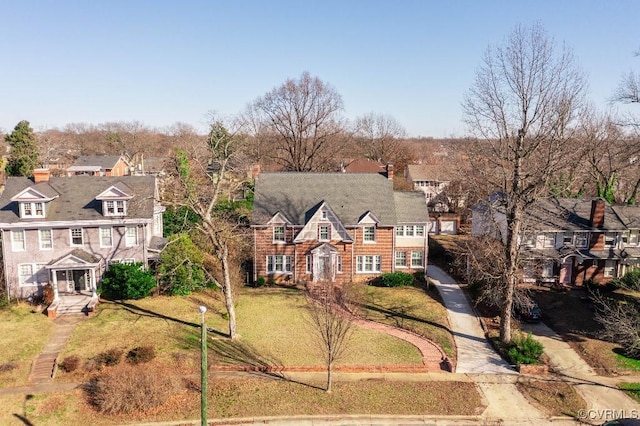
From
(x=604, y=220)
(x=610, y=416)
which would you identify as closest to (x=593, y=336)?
(x=610, y=416)

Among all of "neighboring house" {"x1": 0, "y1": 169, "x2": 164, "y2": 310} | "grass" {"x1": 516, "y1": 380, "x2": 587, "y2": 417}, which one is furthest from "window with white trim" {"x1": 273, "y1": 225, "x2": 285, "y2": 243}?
"grass" {"x1": 516, "y1": 380, "x2": 587, "y2": 417}

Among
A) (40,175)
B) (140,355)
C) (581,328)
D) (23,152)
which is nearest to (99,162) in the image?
(23,152)

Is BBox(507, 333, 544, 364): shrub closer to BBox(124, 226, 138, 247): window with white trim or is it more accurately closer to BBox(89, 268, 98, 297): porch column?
BBox(124, 226, 138, 247): window with white trim

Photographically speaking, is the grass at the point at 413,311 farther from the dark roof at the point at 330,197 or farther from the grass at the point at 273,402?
the dark roof at the point at 330,197

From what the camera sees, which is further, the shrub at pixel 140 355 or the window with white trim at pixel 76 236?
the window with white trim at pixel 76 236

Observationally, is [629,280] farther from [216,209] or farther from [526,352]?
[216,209]

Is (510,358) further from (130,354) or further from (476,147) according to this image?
(130,354)

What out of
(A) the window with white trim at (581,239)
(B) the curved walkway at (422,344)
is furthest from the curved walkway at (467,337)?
(A) the window with white trim at (581,239)

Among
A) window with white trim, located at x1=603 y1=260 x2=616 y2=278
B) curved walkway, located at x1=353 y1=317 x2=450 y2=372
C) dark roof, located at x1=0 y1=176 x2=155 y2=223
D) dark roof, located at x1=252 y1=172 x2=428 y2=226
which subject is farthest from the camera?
dark roof, located at x1=252 y1=172 x2=428 y2=226
